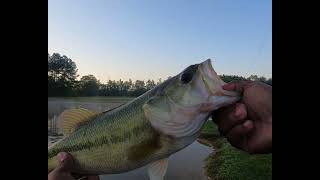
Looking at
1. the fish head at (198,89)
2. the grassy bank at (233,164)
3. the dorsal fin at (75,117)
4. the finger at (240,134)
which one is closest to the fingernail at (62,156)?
the dorsal fin at (75,117)

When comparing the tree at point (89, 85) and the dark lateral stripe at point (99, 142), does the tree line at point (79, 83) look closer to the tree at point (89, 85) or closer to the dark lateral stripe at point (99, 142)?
the tree at point (89, 85)

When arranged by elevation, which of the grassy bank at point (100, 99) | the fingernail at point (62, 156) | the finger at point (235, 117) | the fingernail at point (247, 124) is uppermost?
the grassy bank at point (100, 99)

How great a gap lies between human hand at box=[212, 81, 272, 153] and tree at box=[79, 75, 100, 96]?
62cm

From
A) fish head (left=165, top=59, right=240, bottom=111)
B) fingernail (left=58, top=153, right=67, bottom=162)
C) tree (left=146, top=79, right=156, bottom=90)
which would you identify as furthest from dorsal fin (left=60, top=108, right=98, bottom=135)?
fish head (left=165, top=59, right=240, bottom=111)

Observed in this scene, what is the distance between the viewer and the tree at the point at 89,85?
2.27m

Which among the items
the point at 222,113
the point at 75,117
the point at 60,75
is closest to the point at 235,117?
the point at 222,113

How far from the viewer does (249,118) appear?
2180 mm

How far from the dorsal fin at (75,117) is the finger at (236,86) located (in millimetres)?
657

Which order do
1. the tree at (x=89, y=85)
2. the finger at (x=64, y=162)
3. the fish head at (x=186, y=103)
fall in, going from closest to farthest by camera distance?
the fish head at (x=186, y=103)
the finger at (x=64, y=162)
the tree at (x=89, y=85)

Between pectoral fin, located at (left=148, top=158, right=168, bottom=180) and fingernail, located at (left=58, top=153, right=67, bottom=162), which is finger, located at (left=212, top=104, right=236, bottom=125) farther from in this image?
fingernail, located at (left=58, top=153, right=67, bottom=162)
